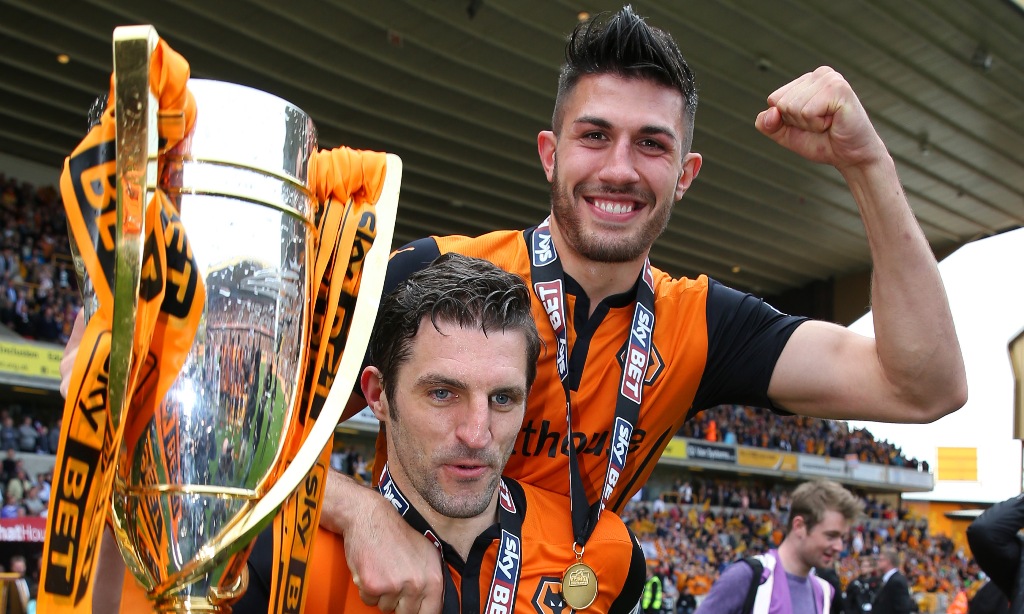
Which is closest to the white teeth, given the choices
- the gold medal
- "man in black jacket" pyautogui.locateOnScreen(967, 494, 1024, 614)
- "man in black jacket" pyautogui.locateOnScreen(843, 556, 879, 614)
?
the gold medal

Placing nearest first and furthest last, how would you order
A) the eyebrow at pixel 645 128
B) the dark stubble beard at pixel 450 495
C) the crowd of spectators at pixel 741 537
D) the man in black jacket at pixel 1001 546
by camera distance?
the dark stubble beard at pixel 450 495
the eyebrow at pixel 645 128
the man in black jacket at pixel 1001 546
the crowd of spectators at pixel 741 537

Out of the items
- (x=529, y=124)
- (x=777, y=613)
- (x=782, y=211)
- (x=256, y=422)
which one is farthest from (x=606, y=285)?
(x=782, y=211)

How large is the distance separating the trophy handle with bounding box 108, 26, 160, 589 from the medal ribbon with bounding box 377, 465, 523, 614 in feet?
2.43

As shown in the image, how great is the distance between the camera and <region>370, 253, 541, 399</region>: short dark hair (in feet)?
5.53

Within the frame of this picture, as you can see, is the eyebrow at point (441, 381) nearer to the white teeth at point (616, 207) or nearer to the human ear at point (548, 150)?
the white teeth at point (616, 207)

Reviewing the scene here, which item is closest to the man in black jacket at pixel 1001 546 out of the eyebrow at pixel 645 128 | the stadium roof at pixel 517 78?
the eyebrow at pixel 645 128

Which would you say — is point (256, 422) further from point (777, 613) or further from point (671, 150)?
point (777, 613)

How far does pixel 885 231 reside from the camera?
1.81 meters

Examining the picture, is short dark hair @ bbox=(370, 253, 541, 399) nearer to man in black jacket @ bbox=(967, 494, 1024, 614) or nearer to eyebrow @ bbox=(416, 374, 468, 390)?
eyebrow @ bbox=(416, 374, 468, 390)

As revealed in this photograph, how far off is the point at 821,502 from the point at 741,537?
20884mm

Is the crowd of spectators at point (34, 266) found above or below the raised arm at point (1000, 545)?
above

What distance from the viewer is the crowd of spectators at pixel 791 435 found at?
27719 mm

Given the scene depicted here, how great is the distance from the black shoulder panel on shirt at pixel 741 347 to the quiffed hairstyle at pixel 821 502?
129 inches

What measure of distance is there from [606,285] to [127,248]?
1.37 metres
